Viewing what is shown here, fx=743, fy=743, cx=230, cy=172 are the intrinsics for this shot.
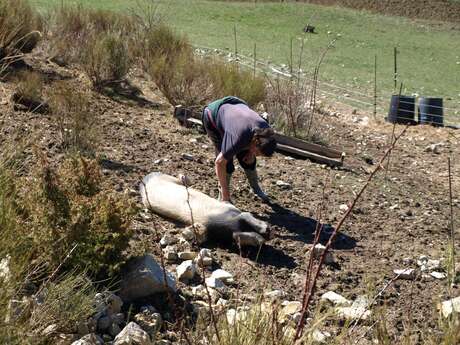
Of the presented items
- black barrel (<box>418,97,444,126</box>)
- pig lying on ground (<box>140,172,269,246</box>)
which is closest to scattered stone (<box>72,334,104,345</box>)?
pig lying on ground (<box>140,172,269,246</box>)

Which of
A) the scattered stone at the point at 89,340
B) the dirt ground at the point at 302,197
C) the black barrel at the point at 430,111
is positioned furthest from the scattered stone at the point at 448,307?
the black barrel at the point at 430,111

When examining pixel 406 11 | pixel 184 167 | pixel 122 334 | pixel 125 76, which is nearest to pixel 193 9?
pixel 406 11

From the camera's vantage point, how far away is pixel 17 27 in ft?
32.2

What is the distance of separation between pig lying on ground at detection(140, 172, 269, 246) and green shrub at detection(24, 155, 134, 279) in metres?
1.11

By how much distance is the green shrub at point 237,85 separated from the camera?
1094cm

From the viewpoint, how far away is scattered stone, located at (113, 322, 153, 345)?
3.74 meters

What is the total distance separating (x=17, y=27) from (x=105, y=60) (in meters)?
1.29

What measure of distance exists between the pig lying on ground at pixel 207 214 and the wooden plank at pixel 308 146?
126 inches

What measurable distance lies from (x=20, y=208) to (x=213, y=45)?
16781 millimetres

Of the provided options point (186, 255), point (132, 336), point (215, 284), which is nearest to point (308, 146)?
point (186, 255)

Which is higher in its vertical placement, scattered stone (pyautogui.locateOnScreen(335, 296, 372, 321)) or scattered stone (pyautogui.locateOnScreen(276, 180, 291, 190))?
scattered stone (pyautogui.locateOnScreen(335, 296, 372, 321))

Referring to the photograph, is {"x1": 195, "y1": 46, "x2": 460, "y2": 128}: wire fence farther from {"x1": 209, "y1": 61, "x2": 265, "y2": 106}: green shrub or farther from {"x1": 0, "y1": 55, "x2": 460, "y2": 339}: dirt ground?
{"x1": 0, "y1": 55, "x2": 460, "y2": 339}: dirt ground

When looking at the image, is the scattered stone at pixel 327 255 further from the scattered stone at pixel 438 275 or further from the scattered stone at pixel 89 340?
the scattered stone at pixel 89 340

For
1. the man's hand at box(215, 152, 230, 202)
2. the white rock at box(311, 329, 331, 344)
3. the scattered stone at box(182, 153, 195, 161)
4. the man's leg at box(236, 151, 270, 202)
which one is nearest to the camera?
the white rock at box(311, 329, 331, 344)
